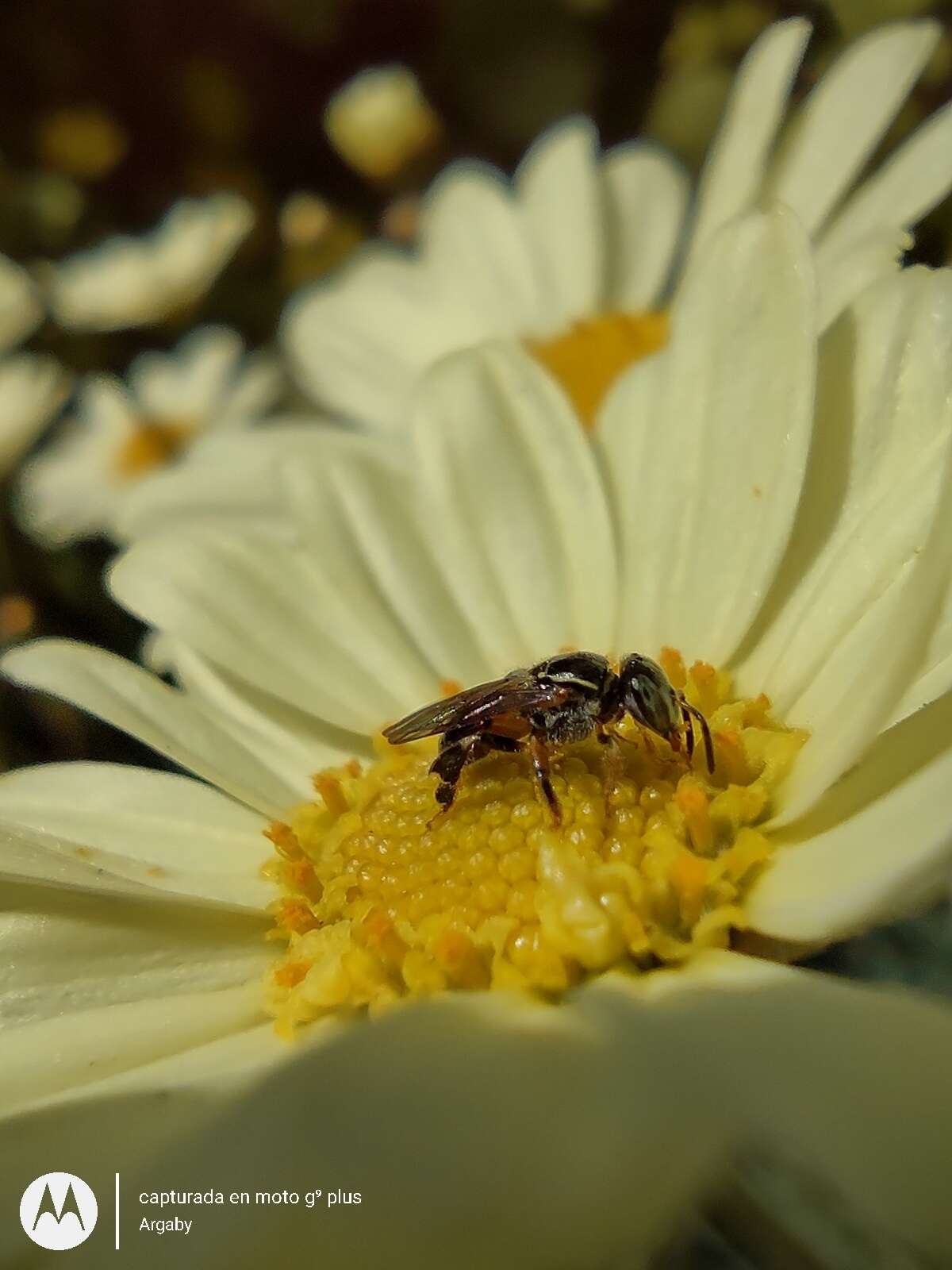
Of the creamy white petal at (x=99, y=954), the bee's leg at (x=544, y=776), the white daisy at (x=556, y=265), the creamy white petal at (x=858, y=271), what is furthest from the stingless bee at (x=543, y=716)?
the white daisy at (x=556, y=265)

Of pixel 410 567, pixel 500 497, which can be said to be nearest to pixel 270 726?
pixel 410 567

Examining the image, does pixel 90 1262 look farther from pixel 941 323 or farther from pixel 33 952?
pixel 941 323

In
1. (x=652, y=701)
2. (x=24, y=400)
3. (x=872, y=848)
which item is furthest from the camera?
(x=24, y=400)

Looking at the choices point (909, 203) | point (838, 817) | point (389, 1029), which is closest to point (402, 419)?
point (909, 203)

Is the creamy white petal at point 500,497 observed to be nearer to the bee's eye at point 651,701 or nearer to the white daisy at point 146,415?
the bee's eye at point 651,701

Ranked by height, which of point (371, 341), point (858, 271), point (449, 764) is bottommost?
point (449, 764)

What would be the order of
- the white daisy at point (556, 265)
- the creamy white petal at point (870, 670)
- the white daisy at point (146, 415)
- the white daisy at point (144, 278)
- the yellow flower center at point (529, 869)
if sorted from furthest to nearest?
the white daisy at point (144, 278), the white daisy at point (146, 415), the white daisy at point (556, 265), the yellow flower center at point (529, 869), the creamy white petal at point (870, 670)

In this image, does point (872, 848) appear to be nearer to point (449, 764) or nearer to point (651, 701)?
point (651, 701)
